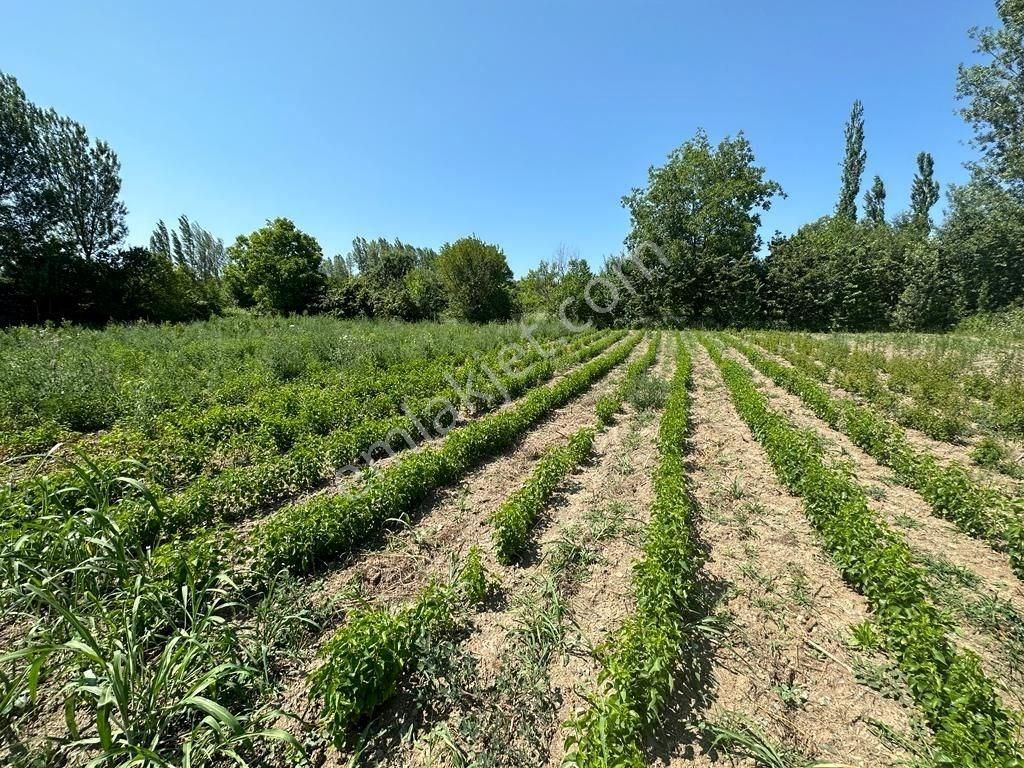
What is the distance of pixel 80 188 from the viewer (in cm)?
2970

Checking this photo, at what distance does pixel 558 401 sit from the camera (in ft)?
36.5

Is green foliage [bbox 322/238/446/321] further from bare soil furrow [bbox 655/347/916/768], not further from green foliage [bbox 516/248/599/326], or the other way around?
bare soil furrow [bbox 655/347/916/768]

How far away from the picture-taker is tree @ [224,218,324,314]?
132 ft

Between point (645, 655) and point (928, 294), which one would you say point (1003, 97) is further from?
point (645, 655)

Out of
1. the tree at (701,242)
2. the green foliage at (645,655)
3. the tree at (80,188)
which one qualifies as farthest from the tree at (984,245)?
the tree at (80,188)

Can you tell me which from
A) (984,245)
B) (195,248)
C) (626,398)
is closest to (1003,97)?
(984,245)

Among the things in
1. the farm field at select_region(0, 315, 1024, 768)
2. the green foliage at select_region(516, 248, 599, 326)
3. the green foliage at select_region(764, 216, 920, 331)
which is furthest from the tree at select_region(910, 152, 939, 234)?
the farm field at select_region(0, 315, 1024, 768)

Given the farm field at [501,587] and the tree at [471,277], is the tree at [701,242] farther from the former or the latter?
the farm field at [501,587]

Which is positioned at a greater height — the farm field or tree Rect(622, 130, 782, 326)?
tree Rect(622, 130, 782, 326)

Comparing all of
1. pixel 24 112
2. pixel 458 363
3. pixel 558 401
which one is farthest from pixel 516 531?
pixel 24 112

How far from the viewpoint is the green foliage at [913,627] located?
7.81 feet

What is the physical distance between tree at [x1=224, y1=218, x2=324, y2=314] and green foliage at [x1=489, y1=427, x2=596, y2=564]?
41.8m

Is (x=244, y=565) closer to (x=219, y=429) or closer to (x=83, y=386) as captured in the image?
(x=219, y=429)

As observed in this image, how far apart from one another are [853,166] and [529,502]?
3371 inches
